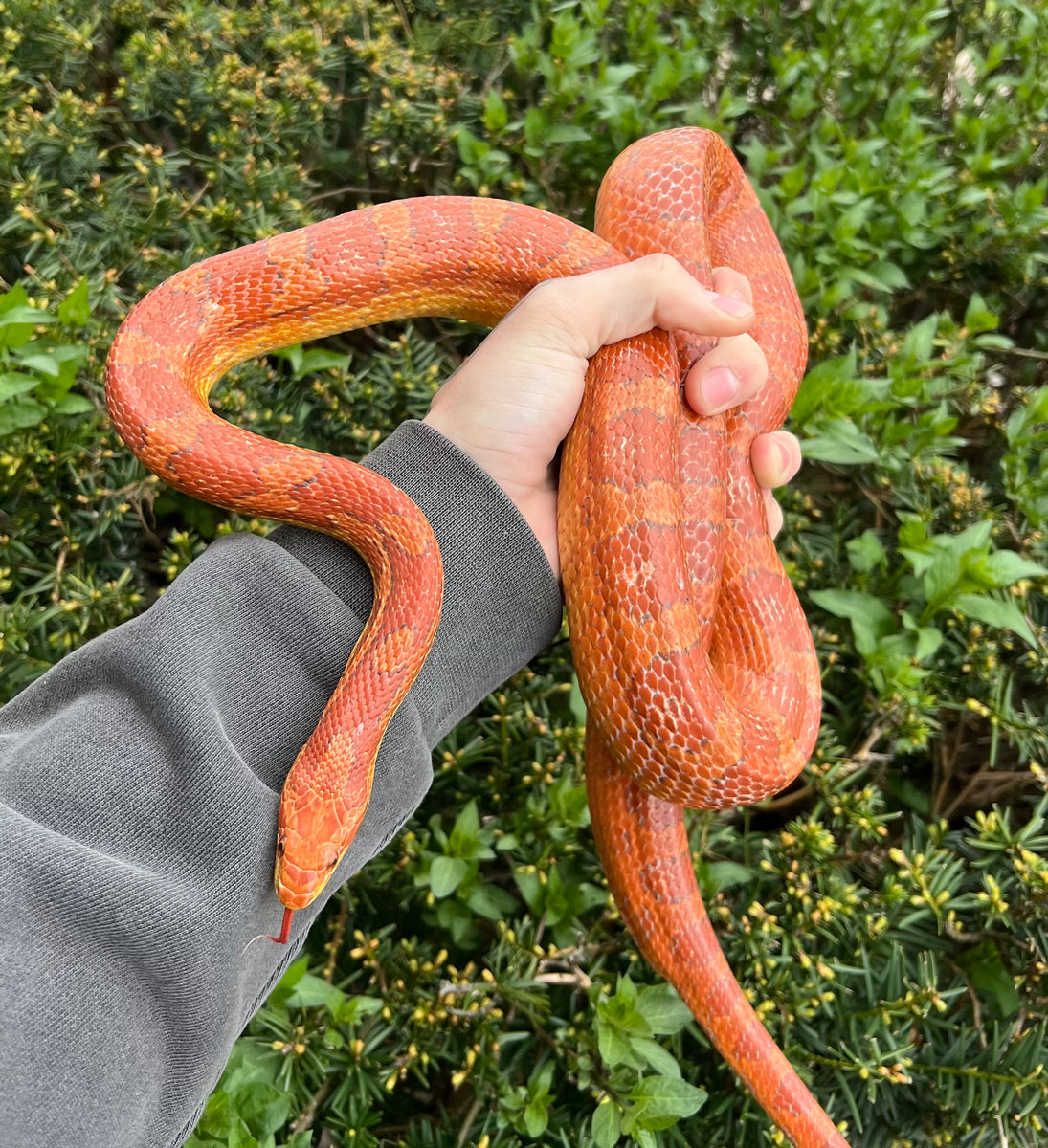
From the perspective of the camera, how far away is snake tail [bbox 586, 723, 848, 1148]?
2312mm

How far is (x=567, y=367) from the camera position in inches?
101

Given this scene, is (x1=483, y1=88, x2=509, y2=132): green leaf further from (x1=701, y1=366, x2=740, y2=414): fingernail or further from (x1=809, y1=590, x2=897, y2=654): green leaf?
(x1=809, y1=590, x2=897, y2=654): green leaf

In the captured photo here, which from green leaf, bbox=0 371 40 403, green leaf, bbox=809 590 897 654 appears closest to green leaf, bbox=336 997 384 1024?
green leaf, bbox=809 590 897 654

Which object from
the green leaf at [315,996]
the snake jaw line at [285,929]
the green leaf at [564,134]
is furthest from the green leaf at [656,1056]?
the green leaf at [564,134]

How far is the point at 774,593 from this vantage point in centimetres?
262

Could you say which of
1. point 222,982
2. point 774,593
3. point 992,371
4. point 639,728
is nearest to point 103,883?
point 222,982

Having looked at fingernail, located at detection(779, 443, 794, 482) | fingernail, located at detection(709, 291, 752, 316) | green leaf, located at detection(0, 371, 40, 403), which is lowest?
fingernail, located at detection(779, 443, 794, 482)

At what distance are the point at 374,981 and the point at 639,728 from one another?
47.7 inches

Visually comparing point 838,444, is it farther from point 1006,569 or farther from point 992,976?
point 992,976

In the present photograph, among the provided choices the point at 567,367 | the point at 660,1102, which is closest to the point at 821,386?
the point at 567,367

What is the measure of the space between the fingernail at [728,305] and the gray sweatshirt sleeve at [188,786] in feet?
3.04

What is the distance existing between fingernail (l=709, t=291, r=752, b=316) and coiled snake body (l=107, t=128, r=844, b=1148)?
20cm

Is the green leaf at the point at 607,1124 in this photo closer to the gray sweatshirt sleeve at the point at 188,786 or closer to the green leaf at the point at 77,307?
the gray sweatshirt sleeve at the point at 188,786

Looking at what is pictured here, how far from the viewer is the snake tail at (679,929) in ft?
7.59
